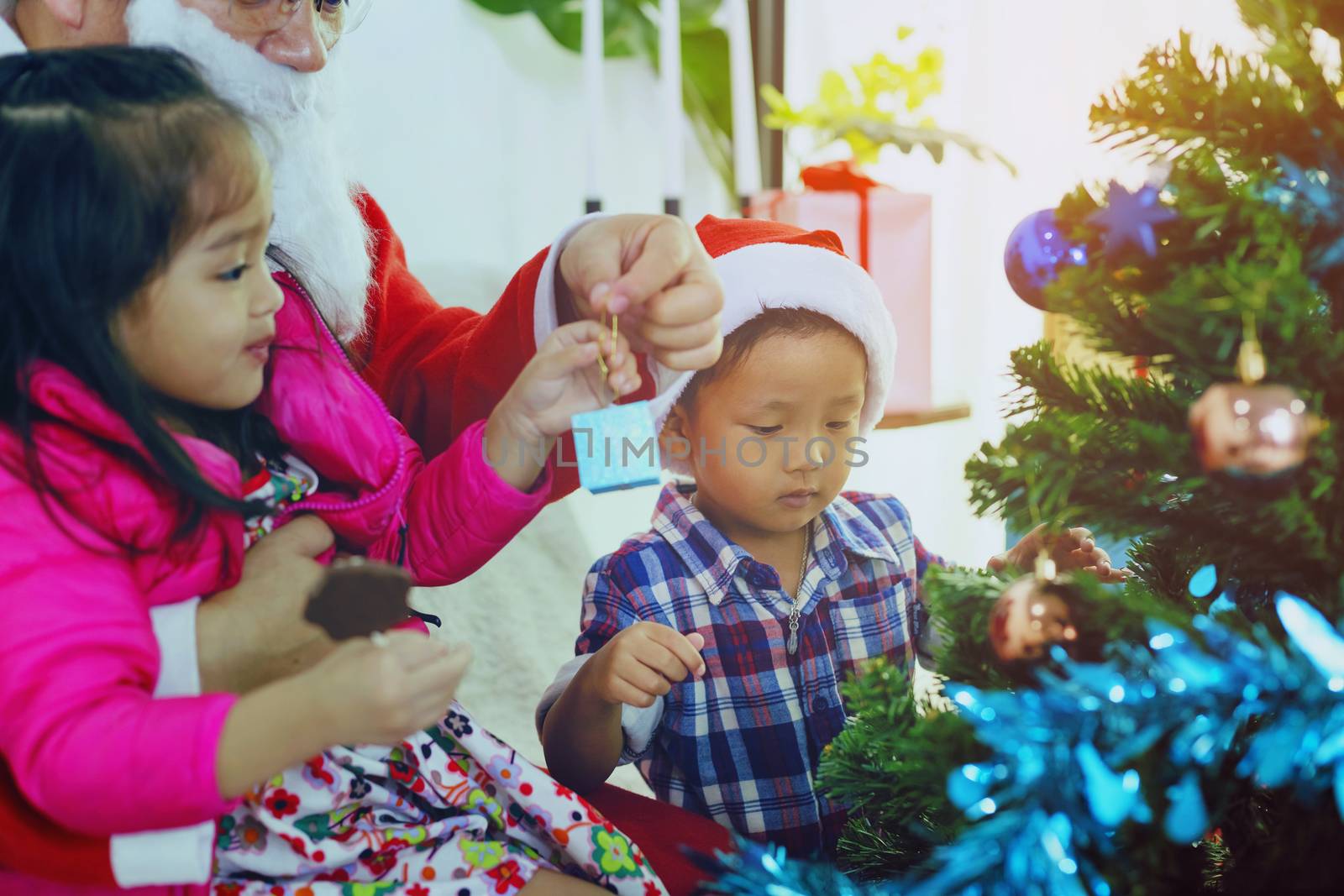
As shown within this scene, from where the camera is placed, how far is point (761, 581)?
102cm

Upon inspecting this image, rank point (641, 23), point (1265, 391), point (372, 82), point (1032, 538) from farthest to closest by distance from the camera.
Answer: point (641, 23), point (372, 82), point (1032, 538), point (1265, 391)

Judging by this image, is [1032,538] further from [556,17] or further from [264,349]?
[556,17]

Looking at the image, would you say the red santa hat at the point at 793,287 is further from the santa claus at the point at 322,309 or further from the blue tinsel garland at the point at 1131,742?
the blue tinsel garland at the point at 1131,742

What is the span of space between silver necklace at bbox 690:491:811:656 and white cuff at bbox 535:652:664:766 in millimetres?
125

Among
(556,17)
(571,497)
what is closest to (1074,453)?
(571,497)

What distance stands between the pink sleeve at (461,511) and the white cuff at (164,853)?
29 cm

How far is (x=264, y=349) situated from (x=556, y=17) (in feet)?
4.21

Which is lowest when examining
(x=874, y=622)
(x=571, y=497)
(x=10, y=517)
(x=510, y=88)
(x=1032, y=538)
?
(x=571, y=497)

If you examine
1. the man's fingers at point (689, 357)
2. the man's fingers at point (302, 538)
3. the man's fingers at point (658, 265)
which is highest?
the man's fingers at point (658, 265)

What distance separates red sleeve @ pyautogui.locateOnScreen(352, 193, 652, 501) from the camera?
0.98m

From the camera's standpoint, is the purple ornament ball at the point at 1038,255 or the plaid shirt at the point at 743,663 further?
the plaid shirt at the point at 743,663

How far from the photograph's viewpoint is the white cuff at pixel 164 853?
0.60 meters

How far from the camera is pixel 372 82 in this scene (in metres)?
1.68

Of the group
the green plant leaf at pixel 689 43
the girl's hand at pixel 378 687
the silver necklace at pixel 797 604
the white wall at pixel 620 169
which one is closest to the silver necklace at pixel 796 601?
the silver necklace at pixel 797 604
